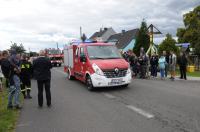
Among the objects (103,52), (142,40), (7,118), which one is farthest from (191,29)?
(7,118)

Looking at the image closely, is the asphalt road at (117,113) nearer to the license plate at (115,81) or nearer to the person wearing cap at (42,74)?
the person wearing cap at (42,74)

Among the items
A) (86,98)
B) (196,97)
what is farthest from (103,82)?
(196,97)

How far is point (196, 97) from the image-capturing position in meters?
10.9

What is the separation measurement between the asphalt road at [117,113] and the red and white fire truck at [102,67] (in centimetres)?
111

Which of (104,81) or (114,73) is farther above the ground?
(114,73)

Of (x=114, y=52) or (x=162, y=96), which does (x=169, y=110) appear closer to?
(x=162, y=96)

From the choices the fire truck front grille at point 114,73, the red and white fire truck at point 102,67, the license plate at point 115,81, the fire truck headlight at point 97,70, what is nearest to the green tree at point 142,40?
the red and white fire truck at point 102,67

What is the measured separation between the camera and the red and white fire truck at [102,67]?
13.4m

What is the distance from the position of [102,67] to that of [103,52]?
182cm

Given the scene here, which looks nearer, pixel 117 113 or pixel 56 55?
pixel 117 113

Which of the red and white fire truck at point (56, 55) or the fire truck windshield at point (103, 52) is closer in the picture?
the fire truck windshield at point (103, 52)

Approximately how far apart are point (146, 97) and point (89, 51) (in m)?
4.60

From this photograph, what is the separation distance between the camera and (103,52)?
592 inches

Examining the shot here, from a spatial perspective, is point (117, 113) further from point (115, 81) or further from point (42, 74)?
point (115, 81)
